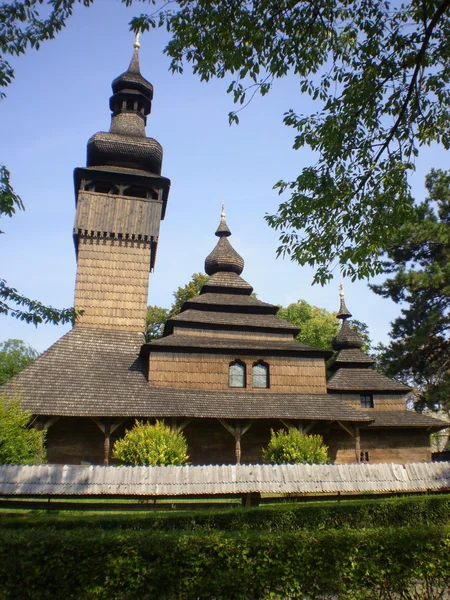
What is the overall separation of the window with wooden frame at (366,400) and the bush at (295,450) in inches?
238

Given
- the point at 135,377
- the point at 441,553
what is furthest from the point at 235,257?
the point at 441,553

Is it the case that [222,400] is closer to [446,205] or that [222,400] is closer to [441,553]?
[441,553]

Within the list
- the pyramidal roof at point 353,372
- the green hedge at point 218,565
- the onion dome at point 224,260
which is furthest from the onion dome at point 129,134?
the green hedge at point 218,565

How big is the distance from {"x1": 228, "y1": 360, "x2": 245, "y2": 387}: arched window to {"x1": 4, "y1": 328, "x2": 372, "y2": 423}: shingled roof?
0.57 m

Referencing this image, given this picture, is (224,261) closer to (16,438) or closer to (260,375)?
(260,375)

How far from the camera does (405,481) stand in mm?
10703

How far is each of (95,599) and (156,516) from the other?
2801mm

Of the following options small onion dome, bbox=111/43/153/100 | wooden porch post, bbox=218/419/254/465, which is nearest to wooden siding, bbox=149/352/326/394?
wooden porch post, bbox=218/419/254/465

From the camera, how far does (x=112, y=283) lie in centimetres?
2173

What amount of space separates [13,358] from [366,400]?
45785 millimetres

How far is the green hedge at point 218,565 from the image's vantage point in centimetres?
504

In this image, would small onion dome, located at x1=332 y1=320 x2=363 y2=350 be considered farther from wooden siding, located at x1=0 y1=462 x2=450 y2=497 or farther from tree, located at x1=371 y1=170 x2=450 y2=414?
wooden siding, located at x1=0 y1=462 x2=450 y2=497

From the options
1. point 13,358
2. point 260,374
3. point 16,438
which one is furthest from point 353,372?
point 13,358

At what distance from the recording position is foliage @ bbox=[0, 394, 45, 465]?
41.9 feet
